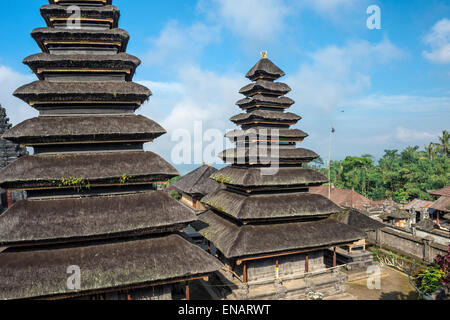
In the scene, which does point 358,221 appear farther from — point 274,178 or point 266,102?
point 266,102

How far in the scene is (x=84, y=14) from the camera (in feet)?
48.1

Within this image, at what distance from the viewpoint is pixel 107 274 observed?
1122cm

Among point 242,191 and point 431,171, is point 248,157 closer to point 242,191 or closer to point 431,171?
point 242,191

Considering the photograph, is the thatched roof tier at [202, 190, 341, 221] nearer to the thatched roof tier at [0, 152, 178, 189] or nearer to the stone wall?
the thatched roof tier at [0, 152, 178, 189]

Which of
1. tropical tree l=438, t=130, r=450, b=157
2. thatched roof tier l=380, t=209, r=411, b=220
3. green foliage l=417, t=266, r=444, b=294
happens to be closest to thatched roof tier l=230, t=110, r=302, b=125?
green foliage l=417, t=266, r=444, b=294

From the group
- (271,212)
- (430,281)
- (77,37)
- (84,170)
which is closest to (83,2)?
(77,37)

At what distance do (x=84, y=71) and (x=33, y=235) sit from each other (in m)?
8.15

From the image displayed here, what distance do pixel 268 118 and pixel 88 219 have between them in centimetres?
1292

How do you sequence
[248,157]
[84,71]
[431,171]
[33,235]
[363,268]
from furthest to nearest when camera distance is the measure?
[431,171] → [363,268] → [248,157] → [84,71] → [33,235]

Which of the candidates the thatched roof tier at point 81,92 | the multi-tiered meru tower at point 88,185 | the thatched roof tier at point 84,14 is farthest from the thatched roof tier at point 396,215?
the thatched roof tier at point 84,14

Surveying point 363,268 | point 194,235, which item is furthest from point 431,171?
point 194,235

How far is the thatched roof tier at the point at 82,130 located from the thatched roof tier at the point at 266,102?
333 inches

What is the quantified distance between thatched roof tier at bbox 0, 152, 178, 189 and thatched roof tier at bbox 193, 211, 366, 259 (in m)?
5.97

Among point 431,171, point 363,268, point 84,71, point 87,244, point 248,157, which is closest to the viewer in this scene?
point 87,244
